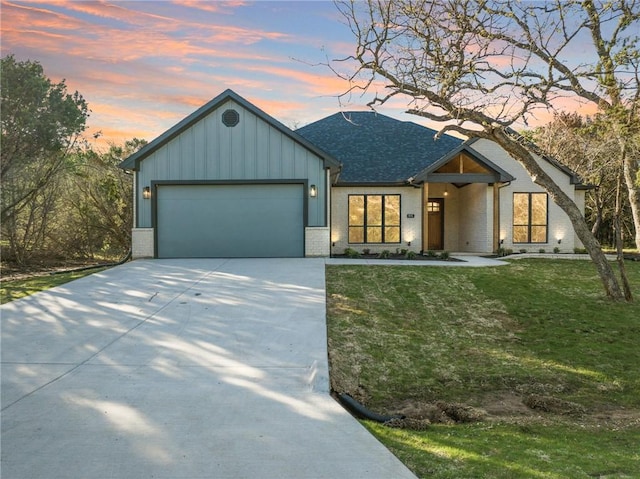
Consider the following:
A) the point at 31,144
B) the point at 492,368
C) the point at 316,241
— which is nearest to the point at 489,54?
the point at 492,368

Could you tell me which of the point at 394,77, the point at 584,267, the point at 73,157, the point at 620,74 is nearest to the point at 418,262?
the point at 584,267

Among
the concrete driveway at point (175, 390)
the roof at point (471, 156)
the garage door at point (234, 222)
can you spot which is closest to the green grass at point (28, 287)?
the concrete driveway at point (175, 390)

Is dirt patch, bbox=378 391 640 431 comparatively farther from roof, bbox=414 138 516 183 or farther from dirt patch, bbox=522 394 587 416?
roof, bbox=414 138 516 183

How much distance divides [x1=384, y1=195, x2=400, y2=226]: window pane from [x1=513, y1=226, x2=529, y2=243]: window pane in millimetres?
5111

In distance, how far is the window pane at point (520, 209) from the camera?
19016mm

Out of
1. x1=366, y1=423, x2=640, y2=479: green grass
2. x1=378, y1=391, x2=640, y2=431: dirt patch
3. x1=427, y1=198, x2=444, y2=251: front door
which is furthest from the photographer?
x1=427, y1=198, x2=444, y2=251: front door

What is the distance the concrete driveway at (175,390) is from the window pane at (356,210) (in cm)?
846

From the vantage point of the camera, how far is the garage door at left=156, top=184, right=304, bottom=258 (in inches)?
607

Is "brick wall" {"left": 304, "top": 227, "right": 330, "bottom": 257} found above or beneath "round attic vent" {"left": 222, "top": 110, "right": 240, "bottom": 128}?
beneath

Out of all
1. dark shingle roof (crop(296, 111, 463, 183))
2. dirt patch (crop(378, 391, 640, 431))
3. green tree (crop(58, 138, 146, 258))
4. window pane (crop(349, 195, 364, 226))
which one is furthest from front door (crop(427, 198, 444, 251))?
dirt patch (crop(378, 391, 640, 431))

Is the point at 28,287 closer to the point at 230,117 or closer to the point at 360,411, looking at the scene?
the point at 230,117

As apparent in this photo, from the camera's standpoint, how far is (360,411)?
497 cm

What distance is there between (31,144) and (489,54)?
51.7 feet

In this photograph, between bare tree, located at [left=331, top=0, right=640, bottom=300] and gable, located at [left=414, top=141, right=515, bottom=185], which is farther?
gable, located at [left=414, top=141, right=515, bottom=185]
